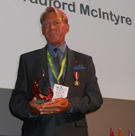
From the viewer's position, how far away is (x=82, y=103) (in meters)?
1.80

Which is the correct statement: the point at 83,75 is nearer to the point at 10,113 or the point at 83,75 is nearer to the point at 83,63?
the point at 83,63

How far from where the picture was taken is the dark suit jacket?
1786 millimetres

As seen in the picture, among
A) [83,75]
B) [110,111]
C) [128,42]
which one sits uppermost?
[128,42]

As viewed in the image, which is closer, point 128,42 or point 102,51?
point 102,51

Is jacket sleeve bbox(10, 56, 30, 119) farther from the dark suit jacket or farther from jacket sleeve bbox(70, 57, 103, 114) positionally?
jacket sleeve bbox(70, 57, 103, 114)

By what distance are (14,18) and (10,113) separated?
715 mm

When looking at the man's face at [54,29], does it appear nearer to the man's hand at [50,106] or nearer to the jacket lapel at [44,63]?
the jacket lapel at [44,63]

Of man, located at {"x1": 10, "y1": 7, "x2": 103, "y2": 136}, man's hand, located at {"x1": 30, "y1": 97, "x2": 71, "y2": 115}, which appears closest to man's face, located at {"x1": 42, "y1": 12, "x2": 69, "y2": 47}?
man, located at {"x1": 10, "y1": 7, "x2": 103, "y2": 136}

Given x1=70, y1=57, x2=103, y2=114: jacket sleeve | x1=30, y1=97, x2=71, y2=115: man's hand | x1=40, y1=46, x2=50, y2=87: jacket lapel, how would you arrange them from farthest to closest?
x1=40, y1=46, x2=50, y2=87: jacket lapel
x1=70, y1=57, x2=103, y2=114: jacket sleeve
x1=30, y1=97, x2=71, y2=115: man's hand

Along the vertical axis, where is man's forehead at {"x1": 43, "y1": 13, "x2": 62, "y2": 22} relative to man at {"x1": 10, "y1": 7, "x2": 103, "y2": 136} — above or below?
above

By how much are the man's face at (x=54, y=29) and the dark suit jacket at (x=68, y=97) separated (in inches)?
3.8

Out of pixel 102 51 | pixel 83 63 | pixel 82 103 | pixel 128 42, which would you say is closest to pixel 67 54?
pixel 83 63

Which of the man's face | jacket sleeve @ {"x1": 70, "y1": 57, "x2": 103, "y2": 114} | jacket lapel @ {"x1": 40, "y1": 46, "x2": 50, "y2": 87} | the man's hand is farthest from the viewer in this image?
the man's face

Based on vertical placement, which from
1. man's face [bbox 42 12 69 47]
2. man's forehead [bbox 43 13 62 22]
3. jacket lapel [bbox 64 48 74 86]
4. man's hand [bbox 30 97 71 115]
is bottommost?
man's hand [bbox 30 97 71 115]
